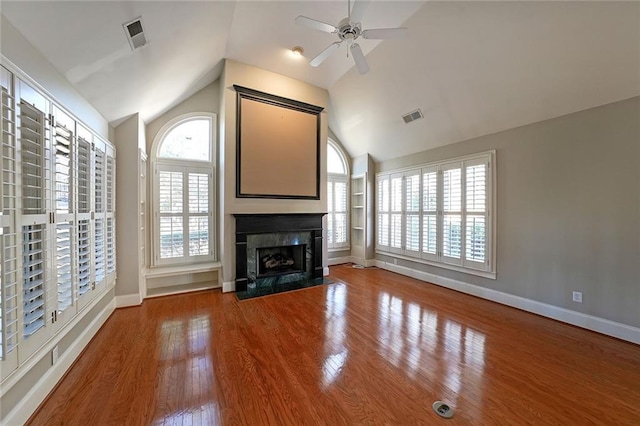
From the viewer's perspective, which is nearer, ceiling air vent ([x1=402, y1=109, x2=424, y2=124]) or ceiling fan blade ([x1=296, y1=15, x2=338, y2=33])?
ceiling fan blade ([x1=296, y1=15, x2=338, y2=33])

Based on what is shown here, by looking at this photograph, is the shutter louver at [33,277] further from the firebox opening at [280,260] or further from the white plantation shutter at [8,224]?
the firebox opening at [280,260]

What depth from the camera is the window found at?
4.00m

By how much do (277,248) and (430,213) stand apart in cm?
299

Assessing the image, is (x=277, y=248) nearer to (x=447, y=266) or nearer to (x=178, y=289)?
(x=178, y=289)

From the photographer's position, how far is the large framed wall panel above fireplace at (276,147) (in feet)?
14.1

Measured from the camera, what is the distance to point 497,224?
3.85m

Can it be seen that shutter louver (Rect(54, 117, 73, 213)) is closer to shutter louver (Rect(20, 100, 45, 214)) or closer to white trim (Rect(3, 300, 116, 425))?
shutter louver (Rect(20, 100, 45, 214))

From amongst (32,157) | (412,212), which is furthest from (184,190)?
(412,212)

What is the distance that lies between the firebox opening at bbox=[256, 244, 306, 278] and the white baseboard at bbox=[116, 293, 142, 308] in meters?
1.76

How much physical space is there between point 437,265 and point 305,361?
3.33 meters

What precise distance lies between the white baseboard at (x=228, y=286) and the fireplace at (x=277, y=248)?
3.0 inches

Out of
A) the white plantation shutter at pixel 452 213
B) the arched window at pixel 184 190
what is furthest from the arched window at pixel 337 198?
the arched window at pixel 184 190


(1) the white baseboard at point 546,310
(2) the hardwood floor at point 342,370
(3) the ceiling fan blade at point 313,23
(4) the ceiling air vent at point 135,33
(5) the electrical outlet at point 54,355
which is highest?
(3) the ceiling fan blade at point 313,23

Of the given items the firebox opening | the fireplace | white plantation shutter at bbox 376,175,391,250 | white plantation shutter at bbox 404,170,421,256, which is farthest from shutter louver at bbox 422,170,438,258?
the firebox opening
